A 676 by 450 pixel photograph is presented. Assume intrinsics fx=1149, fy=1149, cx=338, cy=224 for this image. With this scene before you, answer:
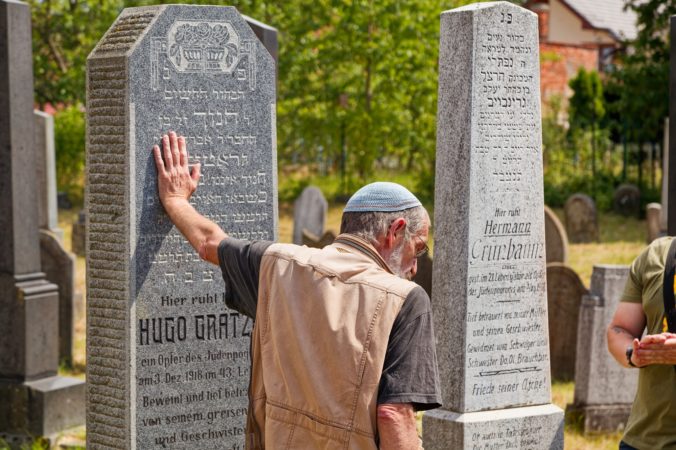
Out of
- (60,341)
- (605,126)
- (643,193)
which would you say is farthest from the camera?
(605,126)

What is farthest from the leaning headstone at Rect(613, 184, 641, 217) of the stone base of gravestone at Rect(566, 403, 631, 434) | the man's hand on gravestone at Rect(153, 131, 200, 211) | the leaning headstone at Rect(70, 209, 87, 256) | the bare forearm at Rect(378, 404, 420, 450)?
the bare forearm at Rect(378, 404, 420, 450)

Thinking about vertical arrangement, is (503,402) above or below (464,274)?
below

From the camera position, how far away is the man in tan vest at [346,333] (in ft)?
10.5

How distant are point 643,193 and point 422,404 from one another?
1893cm

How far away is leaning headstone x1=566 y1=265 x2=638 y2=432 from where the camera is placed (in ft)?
26.0

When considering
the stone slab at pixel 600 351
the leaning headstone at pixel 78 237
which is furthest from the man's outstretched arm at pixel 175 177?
the leaning headstone at pixel 78 237

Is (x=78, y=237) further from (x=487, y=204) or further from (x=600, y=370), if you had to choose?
(x=487, y=204)

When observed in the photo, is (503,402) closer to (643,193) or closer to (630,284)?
(630,284)

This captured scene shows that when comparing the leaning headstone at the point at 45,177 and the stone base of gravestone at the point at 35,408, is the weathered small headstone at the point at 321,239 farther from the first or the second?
the stone base of gravestone at the point at 35,408

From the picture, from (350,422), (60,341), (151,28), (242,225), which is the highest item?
(151,28)

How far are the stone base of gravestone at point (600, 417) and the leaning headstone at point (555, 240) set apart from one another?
3824 millimetres

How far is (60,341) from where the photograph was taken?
31.7 ft

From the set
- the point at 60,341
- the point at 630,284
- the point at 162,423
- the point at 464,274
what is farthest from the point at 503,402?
the point at 60,341

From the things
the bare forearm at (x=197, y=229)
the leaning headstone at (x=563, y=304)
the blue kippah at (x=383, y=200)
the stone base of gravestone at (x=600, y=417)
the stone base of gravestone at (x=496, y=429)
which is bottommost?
the stone base of gravestone at (x=600, y=417)
